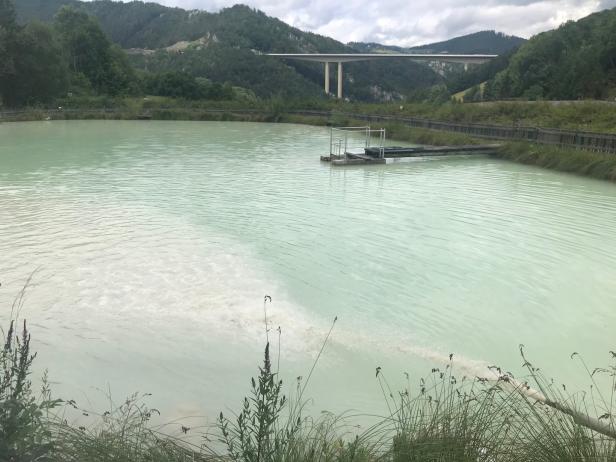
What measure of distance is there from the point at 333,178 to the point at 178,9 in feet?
496

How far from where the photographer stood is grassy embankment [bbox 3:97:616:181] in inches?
770

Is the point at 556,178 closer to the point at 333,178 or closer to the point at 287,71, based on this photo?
the point at 333,178

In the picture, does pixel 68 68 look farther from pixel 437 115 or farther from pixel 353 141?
pixel 437 115

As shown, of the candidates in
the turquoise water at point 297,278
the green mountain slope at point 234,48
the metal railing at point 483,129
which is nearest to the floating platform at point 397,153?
the metal railing at point 483,129

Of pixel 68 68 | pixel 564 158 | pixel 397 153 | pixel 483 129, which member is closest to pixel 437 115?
pixel 483 129

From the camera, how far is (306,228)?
10648 mm

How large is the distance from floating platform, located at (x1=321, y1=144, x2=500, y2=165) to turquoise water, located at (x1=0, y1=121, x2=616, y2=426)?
4282 millimetres

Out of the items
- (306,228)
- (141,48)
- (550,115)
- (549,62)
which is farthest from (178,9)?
(306,228)

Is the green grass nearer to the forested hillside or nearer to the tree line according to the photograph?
the forested hillside

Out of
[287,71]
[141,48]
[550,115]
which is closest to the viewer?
[550,115]

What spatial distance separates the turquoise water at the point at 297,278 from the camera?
5.48 meters

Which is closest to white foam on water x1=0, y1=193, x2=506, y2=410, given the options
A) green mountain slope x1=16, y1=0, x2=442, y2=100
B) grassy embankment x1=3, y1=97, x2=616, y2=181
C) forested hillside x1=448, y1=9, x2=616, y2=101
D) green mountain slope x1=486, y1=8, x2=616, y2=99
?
grassy embankment x1=3, y1=97, x2=616, y2=181

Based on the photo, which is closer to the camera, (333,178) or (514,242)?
(514,242)

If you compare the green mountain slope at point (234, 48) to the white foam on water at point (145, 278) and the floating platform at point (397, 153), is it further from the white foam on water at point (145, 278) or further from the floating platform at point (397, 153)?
the white foam on water at point (145, 278)
